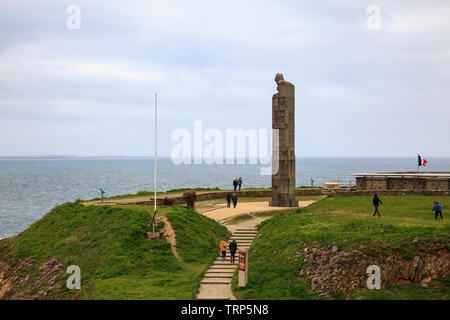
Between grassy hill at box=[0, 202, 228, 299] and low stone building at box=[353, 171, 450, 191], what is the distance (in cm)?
2667

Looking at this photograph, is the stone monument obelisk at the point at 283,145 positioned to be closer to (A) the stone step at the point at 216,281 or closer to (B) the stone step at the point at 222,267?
(B) the stone step at the point at 222,267

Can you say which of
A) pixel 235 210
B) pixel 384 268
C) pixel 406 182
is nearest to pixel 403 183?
pixel 406 182

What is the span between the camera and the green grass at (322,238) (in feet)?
77.1

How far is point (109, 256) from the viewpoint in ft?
92.4

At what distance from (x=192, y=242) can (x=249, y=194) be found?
2483 cm

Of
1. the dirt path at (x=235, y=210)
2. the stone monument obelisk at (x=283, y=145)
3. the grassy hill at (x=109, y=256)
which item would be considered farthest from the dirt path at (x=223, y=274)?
the stone monument obelisk at (x=283, y=145)

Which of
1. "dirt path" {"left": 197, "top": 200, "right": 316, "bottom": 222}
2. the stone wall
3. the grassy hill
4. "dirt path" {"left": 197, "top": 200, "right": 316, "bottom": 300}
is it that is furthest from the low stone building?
the grassy hill

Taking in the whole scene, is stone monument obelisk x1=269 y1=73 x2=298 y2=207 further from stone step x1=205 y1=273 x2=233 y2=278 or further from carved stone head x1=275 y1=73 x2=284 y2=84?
stone step x1=205 y1=273 x2=233 y2=278

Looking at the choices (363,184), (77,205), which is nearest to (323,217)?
(77,205)

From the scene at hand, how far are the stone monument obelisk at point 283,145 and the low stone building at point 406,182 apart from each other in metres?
12.6

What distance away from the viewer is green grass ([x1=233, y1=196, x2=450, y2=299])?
2350 cm

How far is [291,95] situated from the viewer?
45531 mm

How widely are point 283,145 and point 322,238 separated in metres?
19.4
